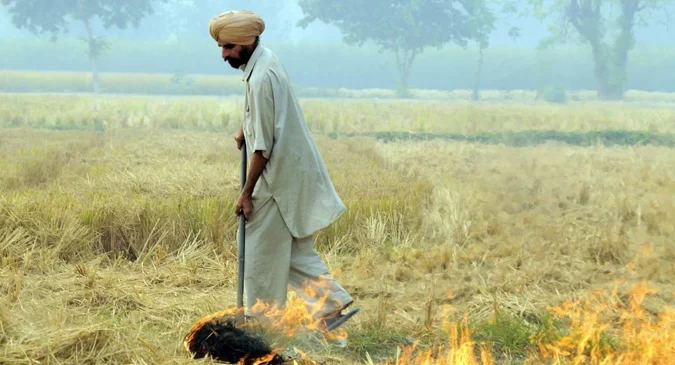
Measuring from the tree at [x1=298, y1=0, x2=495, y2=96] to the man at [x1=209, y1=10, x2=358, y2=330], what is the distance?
3688cm

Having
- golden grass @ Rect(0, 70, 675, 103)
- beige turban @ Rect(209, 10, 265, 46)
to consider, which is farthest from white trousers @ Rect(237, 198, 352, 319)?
golden grass @ Rect(0, 70, 675, 103)

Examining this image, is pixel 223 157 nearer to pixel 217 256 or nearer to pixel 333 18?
pixel 217 256

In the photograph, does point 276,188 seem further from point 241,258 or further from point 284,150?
point 241,258

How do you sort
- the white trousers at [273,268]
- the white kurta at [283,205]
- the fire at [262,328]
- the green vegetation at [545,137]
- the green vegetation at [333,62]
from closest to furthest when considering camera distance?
the fire at [262,328] < the white kurta at [283,205] < the white trousers at [273,268] < the green vegetation at [545,137] < the green vegetation at [333,62]

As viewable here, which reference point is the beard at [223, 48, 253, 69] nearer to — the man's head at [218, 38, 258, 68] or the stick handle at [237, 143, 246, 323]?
the man's head at [218, 38, 258, 68]

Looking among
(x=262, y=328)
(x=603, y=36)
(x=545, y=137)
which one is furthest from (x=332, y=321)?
(x=603, y=36)

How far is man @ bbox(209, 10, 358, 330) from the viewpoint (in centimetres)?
397

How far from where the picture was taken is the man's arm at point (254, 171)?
3982 mm

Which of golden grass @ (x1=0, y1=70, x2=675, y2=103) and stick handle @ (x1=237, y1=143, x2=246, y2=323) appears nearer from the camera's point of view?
stick handle @ (x1=237, y1=143, x2=246, y2=323)

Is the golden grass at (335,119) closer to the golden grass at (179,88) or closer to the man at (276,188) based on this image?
the man at (276,188)

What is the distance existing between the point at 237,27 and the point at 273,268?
1.12m

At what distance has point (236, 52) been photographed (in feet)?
13.3

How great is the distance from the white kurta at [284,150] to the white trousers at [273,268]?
65mm

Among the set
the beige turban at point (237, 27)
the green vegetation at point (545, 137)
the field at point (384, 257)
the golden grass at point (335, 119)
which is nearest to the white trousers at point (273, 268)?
the field at point (384, 257)
